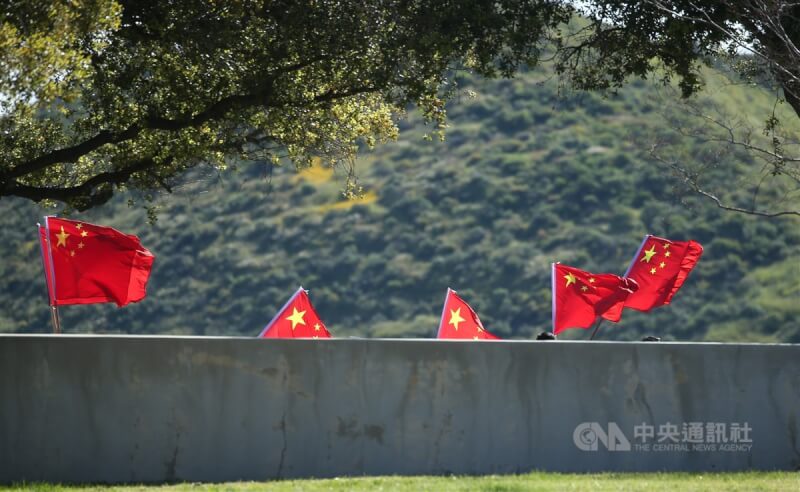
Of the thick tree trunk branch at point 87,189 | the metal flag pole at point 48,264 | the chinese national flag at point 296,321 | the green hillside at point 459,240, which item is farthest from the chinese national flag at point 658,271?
the green hillside at point 459,240

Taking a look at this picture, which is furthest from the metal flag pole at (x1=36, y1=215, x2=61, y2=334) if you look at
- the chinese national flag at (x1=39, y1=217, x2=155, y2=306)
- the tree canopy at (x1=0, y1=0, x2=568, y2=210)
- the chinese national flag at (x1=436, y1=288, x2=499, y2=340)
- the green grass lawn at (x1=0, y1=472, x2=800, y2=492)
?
the chinese national flag at (x1=436, y1=288, x2=499, y2=340)

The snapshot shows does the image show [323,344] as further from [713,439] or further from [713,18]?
[713,18]

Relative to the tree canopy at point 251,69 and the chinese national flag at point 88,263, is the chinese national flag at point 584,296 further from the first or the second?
the chinese national flag at point 88,263

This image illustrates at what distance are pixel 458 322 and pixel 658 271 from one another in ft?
9.37

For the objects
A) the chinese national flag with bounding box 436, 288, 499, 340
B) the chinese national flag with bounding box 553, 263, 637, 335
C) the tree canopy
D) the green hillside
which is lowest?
the green hillside

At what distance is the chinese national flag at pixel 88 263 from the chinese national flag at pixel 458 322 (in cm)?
424

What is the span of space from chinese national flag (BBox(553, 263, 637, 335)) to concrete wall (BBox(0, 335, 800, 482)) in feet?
10.9

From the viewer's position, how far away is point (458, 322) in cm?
1571

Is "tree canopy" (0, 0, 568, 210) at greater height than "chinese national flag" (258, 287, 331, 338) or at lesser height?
greater

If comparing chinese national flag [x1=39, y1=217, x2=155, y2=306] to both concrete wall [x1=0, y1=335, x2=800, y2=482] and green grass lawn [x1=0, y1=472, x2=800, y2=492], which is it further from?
green grass lawn [x1=0, y1=472, x2=800, y2=492]

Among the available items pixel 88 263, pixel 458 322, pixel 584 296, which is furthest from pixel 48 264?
pixel 584 296

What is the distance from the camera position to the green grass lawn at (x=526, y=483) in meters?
9.76

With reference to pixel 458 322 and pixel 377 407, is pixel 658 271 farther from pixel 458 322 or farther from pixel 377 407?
pixel 377 407

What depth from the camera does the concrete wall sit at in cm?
1037
